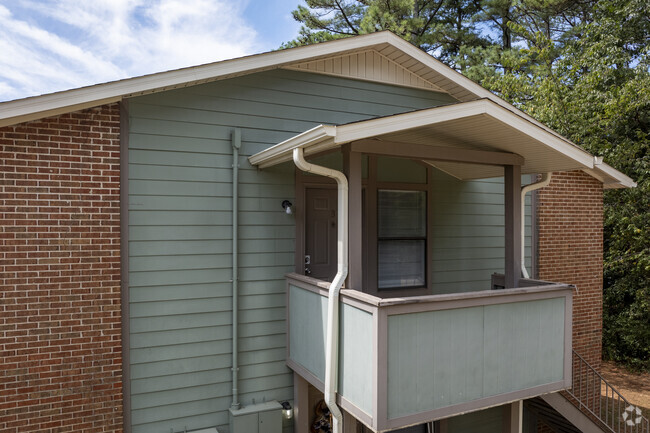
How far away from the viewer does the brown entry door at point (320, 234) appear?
5.42 metres

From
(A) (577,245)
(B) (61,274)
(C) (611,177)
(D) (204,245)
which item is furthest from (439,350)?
(C) (611,177)

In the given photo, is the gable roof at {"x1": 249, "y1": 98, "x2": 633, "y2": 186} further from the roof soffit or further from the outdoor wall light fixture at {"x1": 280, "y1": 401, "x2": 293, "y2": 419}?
the outdoor wall light fixture at {"x1": 280, "y1": 401, "x2": 293, "y2": 419}

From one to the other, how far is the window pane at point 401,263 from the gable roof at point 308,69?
216cm

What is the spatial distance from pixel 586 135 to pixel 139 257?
35.6ft

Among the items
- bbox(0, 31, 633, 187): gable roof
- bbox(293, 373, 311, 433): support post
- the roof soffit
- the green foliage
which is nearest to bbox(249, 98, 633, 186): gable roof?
bbox(0, 31, 633, 187): gable roof

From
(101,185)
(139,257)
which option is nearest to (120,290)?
(139,257)

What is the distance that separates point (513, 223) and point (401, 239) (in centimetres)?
150

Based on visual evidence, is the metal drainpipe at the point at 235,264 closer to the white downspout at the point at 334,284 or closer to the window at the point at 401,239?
the white downspout at the point at 334,284

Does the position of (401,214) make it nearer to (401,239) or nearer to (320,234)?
(401,239)

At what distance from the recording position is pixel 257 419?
4.84 meters

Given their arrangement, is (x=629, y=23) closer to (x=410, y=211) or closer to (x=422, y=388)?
(x=410, y=211)

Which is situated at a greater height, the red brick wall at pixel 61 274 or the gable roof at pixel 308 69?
the gable roof at pixel 308 69

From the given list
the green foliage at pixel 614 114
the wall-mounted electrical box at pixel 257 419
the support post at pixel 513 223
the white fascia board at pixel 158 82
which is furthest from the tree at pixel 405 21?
the wall-mounted electrical box at pixel 257 419

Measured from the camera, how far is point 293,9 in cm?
1652
